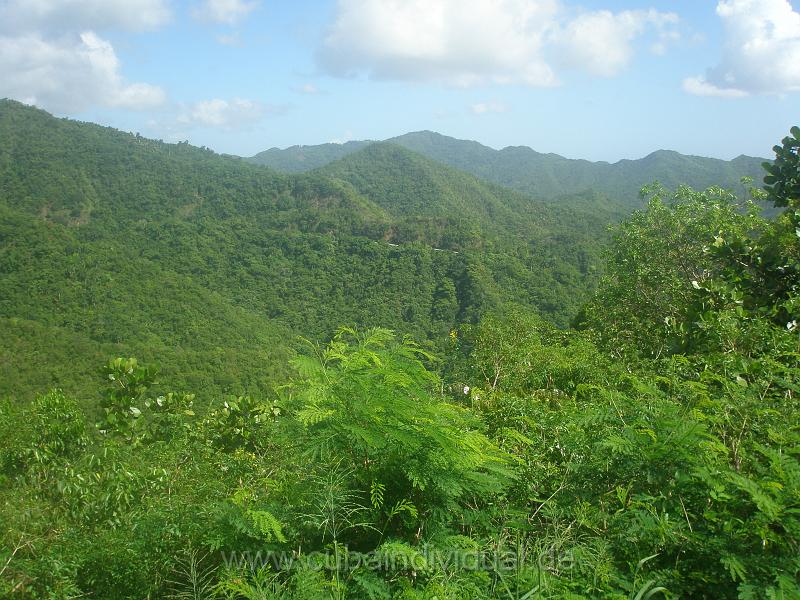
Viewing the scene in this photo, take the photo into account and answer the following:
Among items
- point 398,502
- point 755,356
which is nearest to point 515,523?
point 398,502

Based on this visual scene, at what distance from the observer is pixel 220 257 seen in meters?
64.3

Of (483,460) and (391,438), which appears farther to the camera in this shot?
(483,460)

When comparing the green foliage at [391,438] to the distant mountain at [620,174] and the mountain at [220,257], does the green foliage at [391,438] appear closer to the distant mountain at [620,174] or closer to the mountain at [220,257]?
the mountain at [220,257]

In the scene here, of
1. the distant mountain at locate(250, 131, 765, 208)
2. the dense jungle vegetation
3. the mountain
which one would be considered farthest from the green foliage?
the distant mountain at locate(250, 131, 765, 208)

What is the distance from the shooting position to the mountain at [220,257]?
3403cm

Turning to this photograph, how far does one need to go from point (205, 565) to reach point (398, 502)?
2.40ft

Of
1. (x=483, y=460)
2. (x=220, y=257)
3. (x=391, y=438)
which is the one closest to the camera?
(x=391, y=438)

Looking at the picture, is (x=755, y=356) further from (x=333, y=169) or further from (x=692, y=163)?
(x=692, y=163)

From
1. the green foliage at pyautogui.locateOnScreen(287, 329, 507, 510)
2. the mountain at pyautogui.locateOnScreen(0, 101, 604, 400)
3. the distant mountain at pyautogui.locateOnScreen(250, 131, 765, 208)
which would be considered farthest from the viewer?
the distant mountain at pyautogui.locateOnScreen(250, 131, 765, 208)

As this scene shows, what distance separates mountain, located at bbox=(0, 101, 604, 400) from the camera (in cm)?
3403

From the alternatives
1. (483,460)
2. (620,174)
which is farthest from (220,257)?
(620,174)

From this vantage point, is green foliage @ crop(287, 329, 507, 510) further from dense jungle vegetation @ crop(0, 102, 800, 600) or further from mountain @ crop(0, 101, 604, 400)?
mountain @ crop(0, 101, 604, 400)

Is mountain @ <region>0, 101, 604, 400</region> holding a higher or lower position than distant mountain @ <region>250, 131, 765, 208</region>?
lower

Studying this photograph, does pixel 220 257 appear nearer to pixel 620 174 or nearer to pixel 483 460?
pixel 483 460
